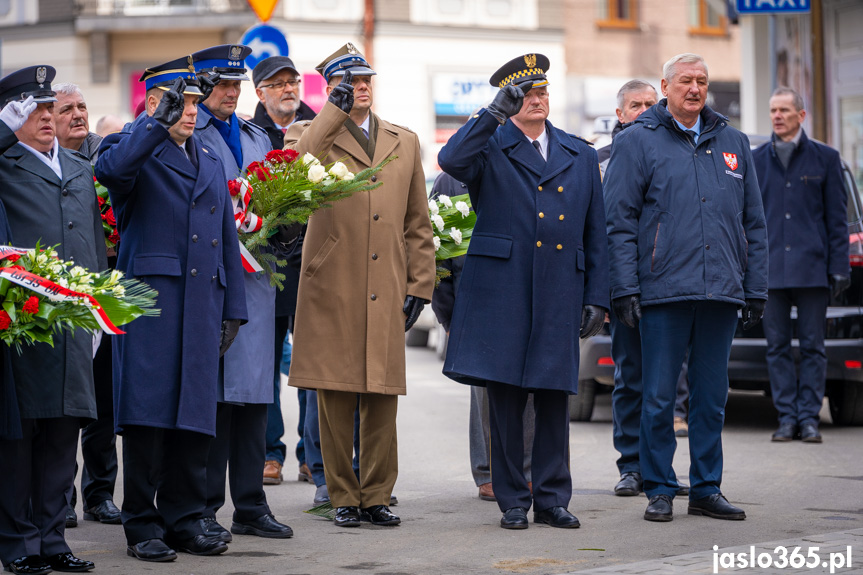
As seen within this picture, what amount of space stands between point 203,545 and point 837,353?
591 centimetres

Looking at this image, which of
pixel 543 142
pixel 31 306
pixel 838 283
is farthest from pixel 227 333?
pixel 838 283

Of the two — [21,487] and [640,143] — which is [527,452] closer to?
[640,143]

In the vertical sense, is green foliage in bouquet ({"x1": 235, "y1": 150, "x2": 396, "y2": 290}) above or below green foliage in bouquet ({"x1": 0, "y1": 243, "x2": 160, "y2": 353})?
above

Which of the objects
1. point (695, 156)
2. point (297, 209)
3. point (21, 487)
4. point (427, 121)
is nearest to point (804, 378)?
point (695, 156)

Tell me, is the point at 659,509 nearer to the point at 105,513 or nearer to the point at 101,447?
the point at 105,513

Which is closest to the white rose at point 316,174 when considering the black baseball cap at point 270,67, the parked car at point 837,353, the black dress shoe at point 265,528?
the black dress shoe at point 265,528

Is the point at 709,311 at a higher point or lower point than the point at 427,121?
lower

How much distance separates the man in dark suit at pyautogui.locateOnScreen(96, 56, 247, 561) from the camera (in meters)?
6.20

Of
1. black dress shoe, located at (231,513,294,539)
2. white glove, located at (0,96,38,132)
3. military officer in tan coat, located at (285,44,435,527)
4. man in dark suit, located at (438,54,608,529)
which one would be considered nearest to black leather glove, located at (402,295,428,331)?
military officer in tan coat, located at (285,44,435,527)

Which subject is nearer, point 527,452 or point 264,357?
point 264,357

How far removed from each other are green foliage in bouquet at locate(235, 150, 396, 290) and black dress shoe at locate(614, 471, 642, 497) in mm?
2470

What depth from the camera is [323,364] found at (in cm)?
713

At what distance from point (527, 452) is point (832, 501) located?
5.78 feet

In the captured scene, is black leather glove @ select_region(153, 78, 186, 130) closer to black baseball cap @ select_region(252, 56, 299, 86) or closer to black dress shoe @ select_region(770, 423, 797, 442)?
black baseball cap @ select_region(252, 56, 299, 86)
